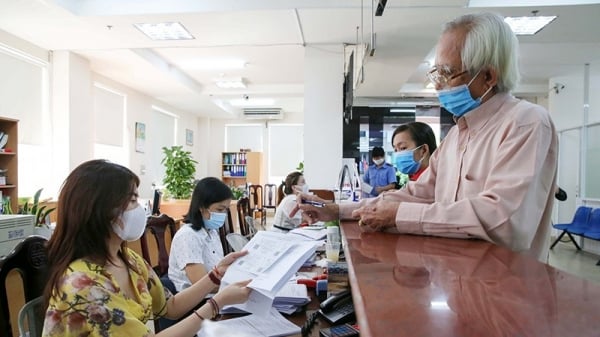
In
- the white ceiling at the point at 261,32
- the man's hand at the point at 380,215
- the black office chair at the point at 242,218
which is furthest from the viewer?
the white ceiling at the point at 261,32

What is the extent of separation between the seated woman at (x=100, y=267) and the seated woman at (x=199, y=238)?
0.57 metres

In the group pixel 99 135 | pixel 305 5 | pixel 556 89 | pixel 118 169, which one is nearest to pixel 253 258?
pixel 118 169

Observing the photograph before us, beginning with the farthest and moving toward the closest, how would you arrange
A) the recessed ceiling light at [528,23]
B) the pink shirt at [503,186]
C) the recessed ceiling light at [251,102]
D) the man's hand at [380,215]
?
1. the recessed ceiling light at [251,102]
2. the recessed ceiling light at [528,23]
3. the man's hand at [380,215]
4. the pink shirt at [503,186]

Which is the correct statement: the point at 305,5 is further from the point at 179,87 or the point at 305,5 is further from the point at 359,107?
the point at 359,107

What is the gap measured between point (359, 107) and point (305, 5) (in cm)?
530

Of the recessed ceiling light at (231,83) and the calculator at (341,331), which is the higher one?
the recessed ceiling light at (231,83)

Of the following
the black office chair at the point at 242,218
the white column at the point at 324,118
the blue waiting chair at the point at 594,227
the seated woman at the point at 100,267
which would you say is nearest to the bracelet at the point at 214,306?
the seated woman at the point at 100,267

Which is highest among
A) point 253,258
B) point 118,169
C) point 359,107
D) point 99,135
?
point 359,107

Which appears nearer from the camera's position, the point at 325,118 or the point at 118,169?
the point at 118,169

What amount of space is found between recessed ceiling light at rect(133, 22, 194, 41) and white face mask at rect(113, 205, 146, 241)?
3.47 meters

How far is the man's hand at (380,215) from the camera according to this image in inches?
33.8

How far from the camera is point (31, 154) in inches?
195

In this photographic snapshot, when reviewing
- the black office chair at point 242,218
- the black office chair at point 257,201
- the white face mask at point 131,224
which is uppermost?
the white face mask at point 131,224

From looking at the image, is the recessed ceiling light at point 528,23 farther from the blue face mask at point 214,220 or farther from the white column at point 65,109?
the white column at point 65,109
